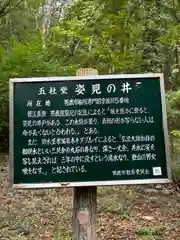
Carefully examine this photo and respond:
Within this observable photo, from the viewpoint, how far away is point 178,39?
21.7 ft

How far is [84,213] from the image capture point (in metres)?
3.23

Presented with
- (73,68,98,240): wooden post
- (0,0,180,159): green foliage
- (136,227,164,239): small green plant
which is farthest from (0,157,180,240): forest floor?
A: (73,68,98,240): wooden post

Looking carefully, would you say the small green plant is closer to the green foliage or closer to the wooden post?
the green foliage

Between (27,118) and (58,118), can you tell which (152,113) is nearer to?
(58,118)

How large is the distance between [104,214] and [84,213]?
2.55 metres

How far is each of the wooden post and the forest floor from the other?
1.61m

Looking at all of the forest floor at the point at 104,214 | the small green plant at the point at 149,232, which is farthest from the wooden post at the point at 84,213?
the small green plant at the point at 149,232

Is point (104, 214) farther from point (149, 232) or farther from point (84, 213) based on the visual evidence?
point (84, 213)

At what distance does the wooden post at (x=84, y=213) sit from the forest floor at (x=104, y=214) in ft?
5.29

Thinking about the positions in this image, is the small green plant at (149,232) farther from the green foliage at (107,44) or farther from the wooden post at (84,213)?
the wooden post at (84,213)

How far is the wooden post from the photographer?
3199 mm

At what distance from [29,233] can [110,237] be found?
3.79 ft

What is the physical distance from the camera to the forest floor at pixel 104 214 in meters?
4.95

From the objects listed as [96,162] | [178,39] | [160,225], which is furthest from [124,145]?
[178,39]
